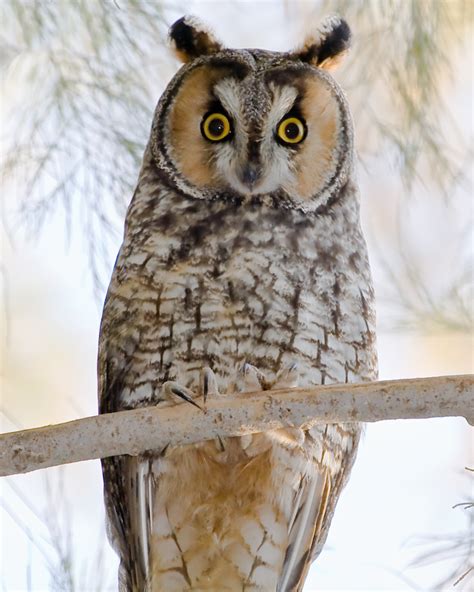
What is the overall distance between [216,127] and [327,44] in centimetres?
36

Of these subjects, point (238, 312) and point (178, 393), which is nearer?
point (178, 393)

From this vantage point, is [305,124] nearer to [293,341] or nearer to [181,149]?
[181,149]

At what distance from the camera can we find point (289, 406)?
1503mm

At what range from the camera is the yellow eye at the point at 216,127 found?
2037 millimetres

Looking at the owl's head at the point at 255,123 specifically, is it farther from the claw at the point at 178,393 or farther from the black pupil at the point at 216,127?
the claw at the point at 178,393

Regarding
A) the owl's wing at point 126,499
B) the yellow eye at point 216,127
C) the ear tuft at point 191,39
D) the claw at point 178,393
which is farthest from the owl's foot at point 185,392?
the ear tuft at point 191,39

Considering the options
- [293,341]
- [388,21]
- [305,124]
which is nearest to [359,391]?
[293,341]

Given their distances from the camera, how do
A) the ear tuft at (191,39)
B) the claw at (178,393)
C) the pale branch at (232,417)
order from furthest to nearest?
1. the ear tuft at (191,39)
2. the claw at (178,393)
3. the pale branch at (232,417)

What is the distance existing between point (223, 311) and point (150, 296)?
16cm

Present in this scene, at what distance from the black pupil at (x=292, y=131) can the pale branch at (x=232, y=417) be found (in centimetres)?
71

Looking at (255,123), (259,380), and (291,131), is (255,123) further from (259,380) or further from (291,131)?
(259,380)

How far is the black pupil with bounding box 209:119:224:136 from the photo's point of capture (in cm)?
205

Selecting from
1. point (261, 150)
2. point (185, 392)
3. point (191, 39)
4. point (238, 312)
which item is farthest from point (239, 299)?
point (191, 39)

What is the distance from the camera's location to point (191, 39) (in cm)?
221
